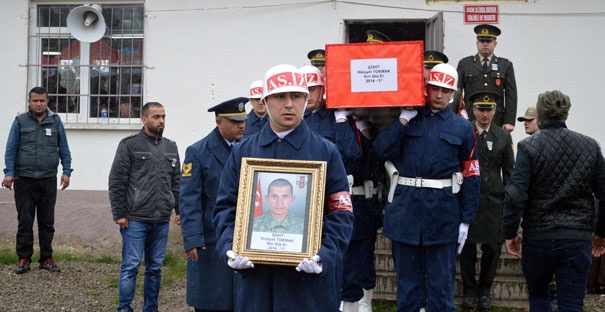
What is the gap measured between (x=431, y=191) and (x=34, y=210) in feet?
18.7

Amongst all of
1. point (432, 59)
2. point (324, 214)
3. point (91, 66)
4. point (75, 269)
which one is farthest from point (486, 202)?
point (91, 66)

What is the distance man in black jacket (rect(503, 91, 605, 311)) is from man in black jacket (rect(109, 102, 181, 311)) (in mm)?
3455

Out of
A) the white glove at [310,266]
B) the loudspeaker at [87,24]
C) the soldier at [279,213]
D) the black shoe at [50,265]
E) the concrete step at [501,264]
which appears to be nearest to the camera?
the white glove at [310,266]

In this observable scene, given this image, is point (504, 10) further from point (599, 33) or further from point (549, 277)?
Answer: point (549, 277)

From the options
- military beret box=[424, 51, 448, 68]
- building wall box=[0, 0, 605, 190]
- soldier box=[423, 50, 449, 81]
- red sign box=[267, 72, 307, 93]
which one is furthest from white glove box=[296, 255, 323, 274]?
building wall box=[0, 0, 605, 190]

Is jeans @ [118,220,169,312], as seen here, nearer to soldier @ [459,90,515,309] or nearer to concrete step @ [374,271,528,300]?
concrete step @ [374,271,528,300]

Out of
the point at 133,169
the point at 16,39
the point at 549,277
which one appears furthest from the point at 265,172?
the point at 16,39

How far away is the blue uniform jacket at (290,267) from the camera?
391 centimetres

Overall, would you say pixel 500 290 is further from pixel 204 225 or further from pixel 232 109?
pixel 232 109

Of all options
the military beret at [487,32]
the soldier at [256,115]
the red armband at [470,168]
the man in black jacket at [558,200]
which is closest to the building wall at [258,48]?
the military beret at [487,32]

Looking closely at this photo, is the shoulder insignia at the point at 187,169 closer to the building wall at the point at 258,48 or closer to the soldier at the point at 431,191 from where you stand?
the soldier at the point at 431,191

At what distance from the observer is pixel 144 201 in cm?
711

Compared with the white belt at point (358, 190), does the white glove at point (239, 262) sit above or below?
below

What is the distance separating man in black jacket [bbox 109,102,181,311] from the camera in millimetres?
7055
